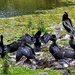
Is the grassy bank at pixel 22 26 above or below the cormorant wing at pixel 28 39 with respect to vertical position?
below

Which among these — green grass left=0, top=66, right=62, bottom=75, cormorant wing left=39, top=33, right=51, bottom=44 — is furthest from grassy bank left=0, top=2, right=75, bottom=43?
green grass left=0, top=66, right=62, bottom=75

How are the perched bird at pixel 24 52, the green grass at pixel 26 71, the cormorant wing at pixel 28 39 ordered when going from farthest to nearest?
the cormorant wing at pixel 28 39, the perched bird at pixel 24 52, the green grass at pixel 26 71

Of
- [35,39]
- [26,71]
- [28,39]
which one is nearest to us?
[26,71]

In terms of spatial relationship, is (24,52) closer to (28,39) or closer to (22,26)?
(28,39)

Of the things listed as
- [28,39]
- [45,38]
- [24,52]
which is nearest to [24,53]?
[24,52]

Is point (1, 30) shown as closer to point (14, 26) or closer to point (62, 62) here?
point (14, 26)

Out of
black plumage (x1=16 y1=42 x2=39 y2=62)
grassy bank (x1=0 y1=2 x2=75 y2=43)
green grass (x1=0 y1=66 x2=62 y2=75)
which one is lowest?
grassy bank (x1=0 y1=2 x2=75 y2=43)

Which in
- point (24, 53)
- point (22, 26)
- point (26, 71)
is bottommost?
point (22, 26)

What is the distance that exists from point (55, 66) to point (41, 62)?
23.6 inches

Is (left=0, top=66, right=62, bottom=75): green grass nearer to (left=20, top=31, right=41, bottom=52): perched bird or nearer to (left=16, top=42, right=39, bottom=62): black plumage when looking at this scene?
(left=16, top=42, right=39, bottom=62): black plumage

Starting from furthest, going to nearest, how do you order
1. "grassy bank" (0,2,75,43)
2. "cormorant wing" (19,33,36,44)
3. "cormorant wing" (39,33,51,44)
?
1. "grassy bank" (0,2,75,43)
2. "cormorant wing" (39,33,51,44)
3. "cormorant wing" (19,33,36,44)

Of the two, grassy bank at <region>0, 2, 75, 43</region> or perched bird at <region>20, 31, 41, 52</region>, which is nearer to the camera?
perched bird at <region>20, 31, 41, 52</region>

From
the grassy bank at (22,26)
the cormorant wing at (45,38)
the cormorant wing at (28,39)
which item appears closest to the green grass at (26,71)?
the cormorant wing at (28,39)

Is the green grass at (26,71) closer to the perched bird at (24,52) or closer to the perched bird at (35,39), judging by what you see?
the perched bird at (24,52)
